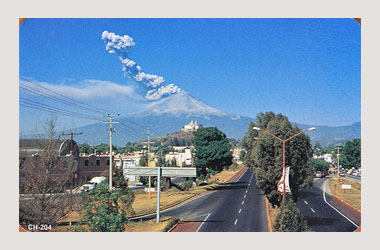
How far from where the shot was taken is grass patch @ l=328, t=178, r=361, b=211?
88.0 feet

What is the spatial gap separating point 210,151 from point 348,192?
21.6m

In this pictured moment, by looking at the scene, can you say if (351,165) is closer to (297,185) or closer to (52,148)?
(297,185)

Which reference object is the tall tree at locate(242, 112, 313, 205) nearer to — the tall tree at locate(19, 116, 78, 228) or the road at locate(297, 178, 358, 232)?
the road at locate(297, 178, 358, 232)

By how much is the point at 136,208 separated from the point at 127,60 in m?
10.3

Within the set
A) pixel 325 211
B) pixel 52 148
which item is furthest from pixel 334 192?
pixel 52 148

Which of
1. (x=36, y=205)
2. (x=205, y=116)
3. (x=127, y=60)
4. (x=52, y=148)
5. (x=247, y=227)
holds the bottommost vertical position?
(x=247, y=227)

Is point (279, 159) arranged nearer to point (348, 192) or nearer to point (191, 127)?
point (348, 192)

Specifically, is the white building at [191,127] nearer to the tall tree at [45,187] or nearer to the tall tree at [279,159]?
the tall tree at [279,159]

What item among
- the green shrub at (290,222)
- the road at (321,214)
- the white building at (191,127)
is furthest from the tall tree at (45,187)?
the white building at (191,127)

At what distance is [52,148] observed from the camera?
22812 mm

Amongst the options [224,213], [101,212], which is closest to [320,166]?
[224,213]

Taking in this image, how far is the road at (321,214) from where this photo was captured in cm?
2519

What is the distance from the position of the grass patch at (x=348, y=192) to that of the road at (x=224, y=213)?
5739 millimetres

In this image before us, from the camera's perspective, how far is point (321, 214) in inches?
1140
